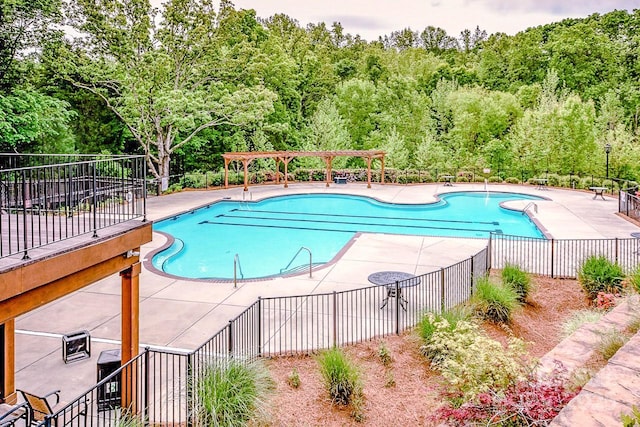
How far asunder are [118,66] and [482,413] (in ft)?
75.5

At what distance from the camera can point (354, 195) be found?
23875 millimetres

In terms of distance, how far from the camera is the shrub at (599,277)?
28.9 feet

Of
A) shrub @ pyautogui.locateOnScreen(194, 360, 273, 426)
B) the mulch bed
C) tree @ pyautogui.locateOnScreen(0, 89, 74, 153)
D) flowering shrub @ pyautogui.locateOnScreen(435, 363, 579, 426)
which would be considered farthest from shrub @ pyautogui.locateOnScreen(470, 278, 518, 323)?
tree @ pyautogui.locateOnScreen(0, 89, 74, 153)

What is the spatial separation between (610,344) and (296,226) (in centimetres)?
1319

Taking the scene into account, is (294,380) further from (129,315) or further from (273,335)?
(129,315)

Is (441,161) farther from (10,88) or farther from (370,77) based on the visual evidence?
(10,88)

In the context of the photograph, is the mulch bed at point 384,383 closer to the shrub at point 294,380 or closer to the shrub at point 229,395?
the shrub at point 294,380

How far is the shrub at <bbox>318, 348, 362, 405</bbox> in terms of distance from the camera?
5562mm

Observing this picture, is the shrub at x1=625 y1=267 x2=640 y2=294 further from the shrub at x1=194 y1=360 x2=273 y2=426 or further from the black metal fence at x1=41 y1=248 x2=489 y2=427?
the shrub at x1=194 y1=360 x2=273 y2=426

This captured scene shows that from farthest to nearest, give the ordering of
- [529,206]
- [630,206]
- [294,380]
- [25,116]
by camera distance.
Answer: [529,206]
[630,206]
[25,116]
[294,380]

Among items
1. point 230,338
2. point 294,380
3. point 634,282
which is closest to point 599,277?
point 634,282

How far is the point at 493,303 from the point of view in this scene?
794 cm

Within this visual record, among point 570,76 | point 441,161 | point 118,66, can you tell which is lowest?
point 441,161

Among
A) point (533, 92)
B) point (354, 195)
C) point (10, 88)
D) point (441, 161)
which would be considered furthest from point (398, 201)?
point (533, 92)
